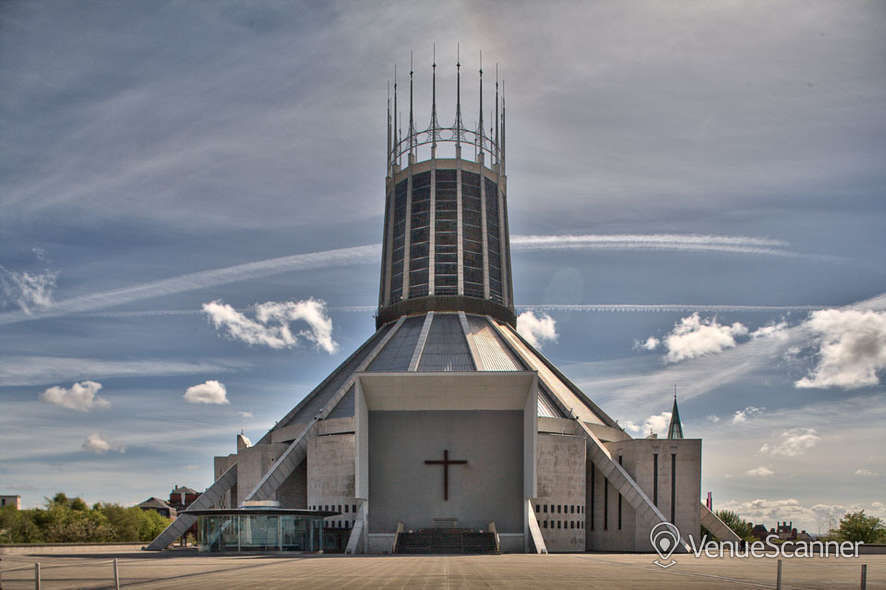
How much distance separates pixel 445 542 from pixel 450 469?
455cm

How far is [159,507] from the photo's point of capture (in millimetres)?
114750

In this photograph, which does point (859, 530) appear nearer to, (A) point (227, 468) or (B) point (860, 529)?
(B) point (860, 529)

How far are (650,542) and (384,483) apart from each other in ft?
45.2

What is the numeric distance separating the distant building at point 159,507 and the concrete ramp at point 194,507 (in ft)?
228

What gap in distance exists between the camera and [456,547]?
37.5 meters

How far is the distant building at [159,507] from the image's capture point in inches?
4488

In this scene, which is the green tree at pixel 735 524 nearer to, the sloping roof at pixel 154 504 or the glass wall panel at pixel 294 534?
the glass wall panel at pixel 294 534

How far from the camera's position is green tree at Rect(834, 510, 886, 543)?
165ft

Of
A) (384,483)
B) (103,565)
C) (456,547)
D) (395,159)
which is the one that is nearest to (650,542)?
(456,547)

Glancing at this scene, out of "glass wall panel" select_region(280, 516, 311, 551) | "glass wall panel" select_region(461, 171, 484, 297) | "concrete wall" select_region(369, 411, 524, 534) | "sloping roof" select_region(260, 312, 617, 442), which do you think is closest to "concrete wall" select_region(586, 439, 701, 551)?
"sloping roof" select_region(260, 312, 617, 442)

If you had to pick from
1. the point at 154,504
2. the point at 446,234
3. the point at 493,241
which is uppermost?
the point at 446,234

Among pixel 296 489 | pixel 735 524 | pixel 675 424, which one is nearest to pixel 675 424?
pixel 675 424

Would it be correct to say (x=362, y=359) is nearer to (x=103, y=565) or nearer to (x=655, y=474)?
(x=655, y=474)

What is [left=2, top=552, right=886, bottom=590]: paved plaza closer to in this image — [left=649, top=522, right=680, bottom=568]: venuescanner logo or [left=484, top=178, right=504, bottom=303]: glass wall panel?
[left=649, top=522, right=680, bottom=568]: venuescanner logo
